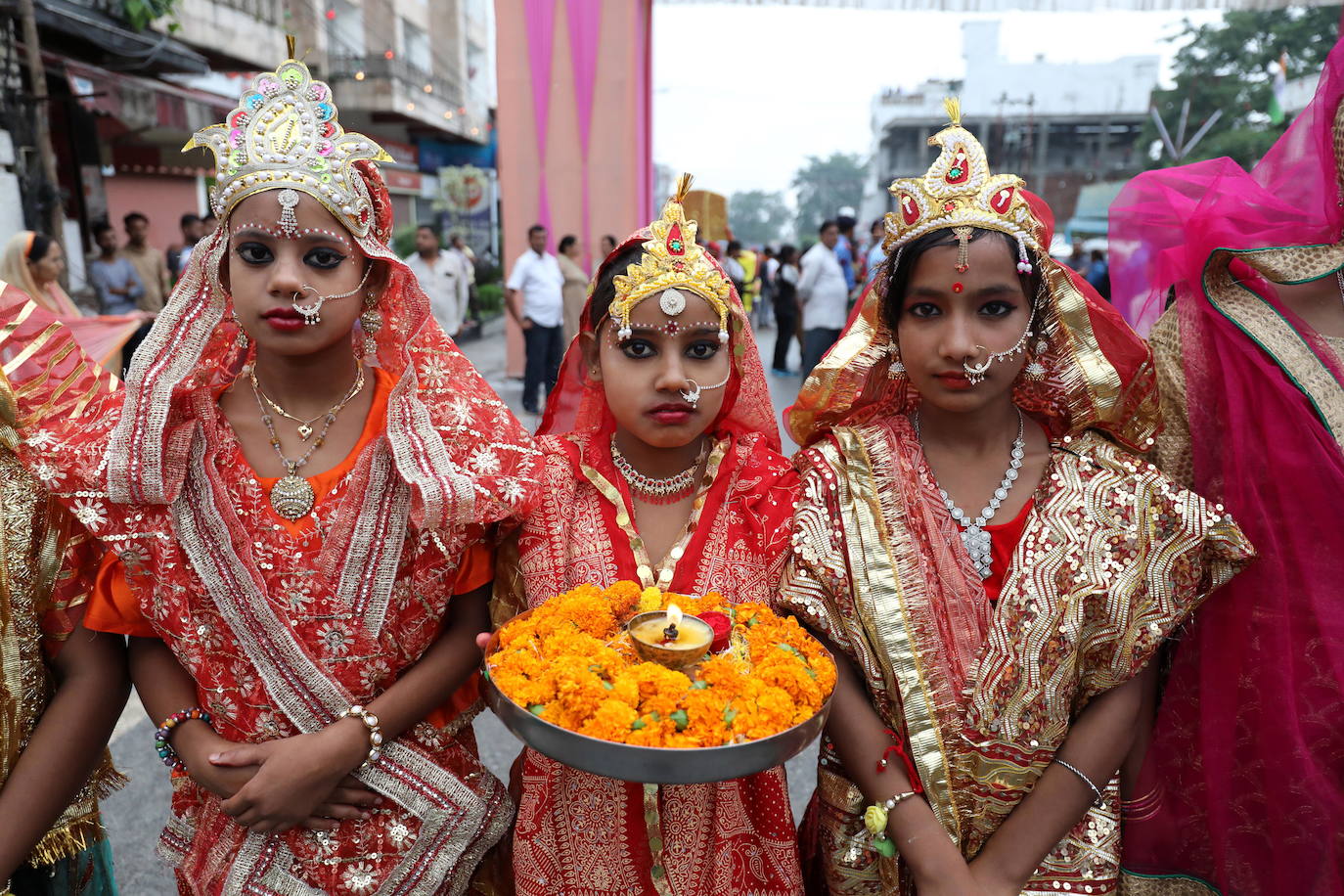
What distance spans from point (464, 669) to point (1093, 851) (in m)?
1.30

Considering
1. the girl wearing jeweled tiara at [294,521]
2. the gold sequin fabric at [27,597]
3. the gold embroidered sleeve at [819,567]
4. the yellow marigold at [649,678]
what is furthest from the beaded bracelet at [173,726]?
the gold embroidered sleeve at [819,567]

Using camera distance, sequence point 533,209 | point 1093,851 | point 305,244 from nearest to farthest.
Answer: point 305,244
point 1093,851
point 533,209

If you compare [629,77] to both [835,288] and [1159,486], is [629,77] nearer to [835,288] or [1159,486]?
[835,288]

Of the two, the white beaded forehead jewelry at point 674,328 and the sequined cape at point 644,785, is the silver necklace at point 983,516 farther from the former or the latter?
the white beaded forehead jewelry at point 674,328

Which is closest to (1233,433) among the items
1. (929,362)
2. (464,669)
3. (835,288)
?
(929,362)

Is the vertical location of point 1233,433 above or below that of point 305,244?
below

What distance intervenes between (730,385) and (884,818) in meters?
0.91

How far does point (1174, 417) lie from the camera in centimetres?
189

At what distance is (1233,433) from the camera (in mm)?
1774

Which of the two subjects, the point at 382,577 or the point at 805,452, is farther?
the point at 805,452

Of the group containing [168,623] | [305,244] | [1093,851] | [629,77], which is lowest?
[1093,851]

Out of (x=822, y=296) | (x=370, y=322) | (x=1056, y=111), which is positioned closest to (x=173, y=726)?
(x=370, y=322)

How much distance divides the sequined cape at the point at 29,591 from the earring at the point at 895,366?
1.68m

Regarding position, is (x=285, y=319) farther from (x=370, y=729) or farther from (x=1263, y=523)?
(x=1263, y=523)
